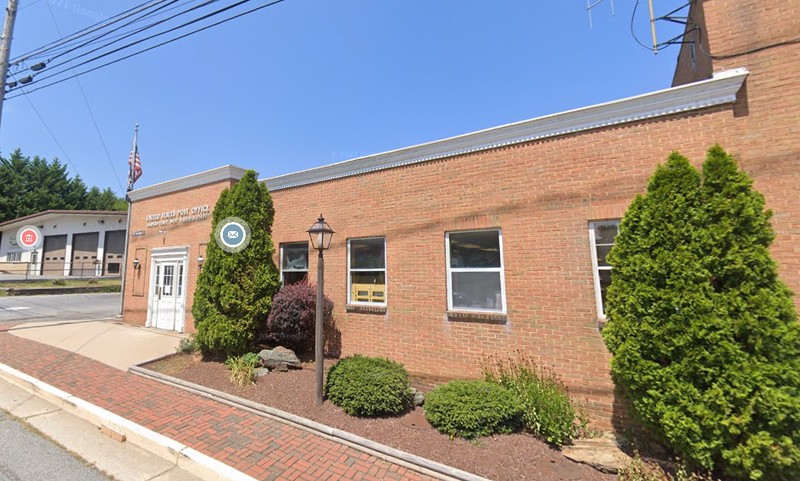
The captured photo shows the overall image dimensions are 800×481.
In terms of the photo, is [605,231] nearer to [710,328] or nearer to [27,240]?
[710,328]

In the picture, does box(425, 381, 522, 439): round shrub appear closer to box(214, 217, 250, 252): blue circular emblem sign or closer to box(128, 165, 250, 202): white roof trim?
box(214, 217, 250, 252): blue circular emblem sign

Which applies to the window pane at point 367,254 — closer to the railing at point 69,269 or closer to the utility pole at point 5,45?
the utility pole at point 5,45

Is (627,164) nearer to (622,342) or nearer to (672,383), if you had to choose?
(622,342)

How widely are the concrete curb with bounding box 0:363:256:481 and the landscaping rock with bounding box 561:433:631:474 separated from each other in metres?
3.90

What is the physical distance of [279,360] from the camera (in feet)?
23.4

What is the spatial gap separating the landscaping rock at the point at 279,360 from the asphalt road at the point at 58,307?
12217 millimetres

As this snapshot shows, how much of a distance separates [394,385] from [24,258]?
43.7 metres

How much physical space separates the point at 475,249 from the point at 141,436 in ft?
19.4

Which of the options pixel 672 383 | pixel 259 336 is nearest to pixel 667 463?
pixel 672 383

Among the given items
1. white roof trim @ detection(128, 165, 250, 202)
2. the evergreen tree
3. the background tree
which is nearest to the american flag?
white roof trim @ detection(128, 165, 250, 202)

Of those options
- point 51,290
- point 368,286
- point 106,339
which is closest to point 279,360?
point 368,286

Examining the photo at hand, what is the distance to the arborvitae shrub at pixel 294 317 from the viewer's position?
767 cm

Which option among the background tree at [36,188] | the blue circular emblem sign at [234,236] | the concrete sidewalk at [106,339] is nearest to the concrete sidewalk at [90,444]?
the concrete sidewalk at [106,339]

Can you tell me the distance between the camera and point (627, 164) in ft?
17.4
